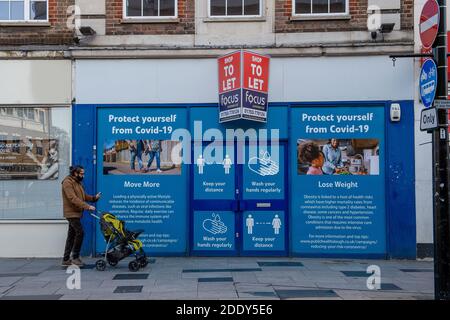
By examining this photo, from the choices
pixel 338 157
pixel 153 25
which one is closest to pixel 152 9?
pixel 153 25

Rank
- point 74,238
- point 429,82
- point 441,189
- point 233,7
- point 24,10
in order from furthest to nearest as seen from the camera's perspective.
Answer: point 24,10
point 233,7
point 74,238
point 429,82
point 441,189

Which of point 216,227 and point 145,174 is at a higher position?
point 145,174

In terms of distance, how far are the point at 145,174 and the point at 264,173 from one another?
8.06ft

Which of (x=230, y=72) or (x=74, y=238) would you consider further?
(x=230, y=72)

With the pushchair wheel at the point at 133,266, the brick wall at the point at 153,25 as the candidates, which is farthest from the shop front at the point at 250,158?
the pushchair wheel at the point at 133,266

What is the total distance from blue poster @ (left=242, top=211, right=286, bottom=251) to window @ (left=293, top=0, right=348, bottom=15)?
4204mm

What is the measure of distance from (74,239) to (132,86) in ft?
11.1

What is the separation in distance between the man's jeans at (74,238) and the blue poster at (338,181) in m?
4.20

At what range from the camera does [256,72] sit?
37.9 feet

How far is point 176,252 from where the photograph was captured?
11.8 metres

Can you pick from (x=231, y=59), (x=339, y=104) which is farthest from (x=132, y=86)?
(x=339, y=104)

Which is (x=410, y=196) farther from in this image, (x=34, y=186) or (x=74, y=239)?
(x=34, y=186)

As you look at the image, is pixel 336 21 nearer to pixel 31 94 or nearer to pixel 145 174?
pixel 145 174
